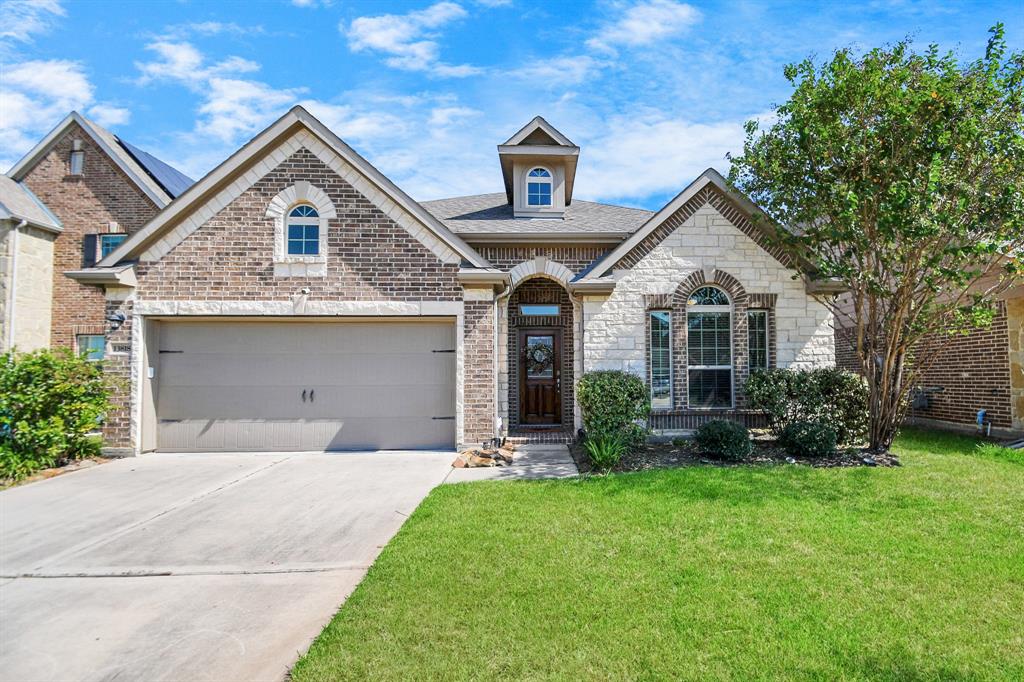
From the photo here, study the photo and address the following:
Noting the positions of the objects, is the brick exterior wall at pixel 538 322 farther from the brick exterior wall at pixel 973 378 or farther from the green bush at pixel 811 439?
the brick exterior wall at pixel 973 378

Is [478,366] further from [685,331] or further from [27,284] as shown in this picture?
[27,284]

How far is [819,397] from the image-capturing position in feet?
32.2

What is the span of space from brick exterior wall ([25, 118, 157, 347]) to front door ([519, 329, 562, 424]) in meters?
11.9

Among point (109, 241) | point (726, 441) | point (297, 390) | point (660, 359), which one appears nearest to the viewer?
point (726, 441)

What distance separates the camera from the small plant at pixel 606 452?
8.22 meters

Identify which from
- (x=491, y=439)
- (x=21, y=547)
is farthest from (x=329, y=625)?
(x=491, y=439)

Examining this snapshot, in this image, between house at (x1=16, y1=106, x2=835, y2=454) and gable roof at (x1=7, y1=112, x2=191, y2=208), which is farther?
gable roof at (x1=7, y1=112, x2=191, y2=208)

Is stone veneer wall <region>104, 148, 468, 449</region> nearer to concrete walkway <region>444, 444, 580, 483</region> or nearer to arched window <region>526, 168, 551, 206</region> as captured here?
concrete walkway <region>444, 444, 580, 483</region>

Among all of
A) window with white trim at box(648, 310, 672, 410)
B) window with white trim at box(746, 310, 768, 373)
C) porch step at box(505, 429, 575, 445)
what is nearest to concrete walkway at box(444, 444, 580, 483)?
porch step at box(505, 429, 575, 445)

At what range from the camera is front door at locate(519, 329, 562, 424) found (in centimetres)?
1309

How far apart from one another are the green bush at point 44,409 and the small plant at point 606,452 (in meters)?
8.73

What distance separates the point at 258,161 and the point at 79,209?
31.5ft

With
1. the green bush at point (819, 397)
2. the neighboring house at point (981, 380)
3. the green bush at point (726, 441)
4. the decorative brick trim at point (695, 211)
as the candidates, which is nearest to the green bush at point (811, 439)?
the green bush at point (819, 397)

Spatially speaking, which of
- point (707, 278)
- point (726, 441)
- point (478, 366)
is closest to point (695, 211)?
point (707, 278)
